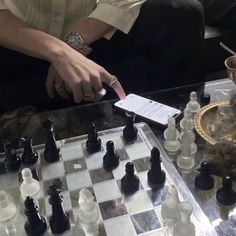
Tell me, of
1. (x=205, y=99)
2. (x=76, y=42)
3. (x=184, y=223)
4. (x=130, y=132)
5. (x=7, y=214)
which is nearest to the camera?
(x=184, y=223)

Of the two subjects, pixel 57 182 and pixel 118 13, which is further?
pixel 118 13

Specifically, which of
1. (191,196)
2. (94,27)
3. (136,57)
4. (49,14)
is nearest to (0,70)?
(49,14)

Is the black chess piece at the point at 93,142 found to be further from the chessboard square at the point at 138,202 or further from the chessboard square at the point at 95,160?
the chessboard square at the point at 138,202

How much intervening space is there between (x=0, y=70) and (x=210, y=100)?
28.6 inches

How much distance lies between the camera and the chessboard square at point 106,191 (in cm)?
93

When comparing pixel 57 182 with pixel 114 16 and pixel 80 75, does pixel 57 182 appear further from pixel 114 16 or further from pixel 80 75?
pixel 114 16

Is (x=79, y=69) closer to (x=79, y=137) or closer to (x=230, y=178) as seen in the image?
(x=79, y=137)

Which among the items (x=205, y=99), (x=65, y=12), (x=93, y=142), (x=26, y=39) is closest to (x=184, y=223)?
(x=93, y=142)

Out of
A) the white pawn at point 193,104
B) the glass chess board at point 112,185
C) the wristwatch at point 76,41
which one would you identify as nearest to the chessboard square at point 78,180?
the glass chess board at point 112,185

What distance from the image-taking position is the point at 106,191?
0.95m

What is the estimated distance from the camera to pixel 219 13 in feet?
6.00

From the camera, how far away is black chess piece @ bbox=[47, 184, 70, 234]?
0.84 m

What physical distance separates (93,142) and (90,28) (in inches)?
18.3

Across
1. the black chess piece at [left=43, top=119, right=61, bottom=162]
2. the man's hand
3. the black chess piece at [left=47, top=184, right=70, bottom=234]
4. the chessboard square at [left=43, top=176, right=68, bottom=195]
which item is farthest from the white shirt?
the black chess piece at [left=47, top=184, right=70, bottom=234]
